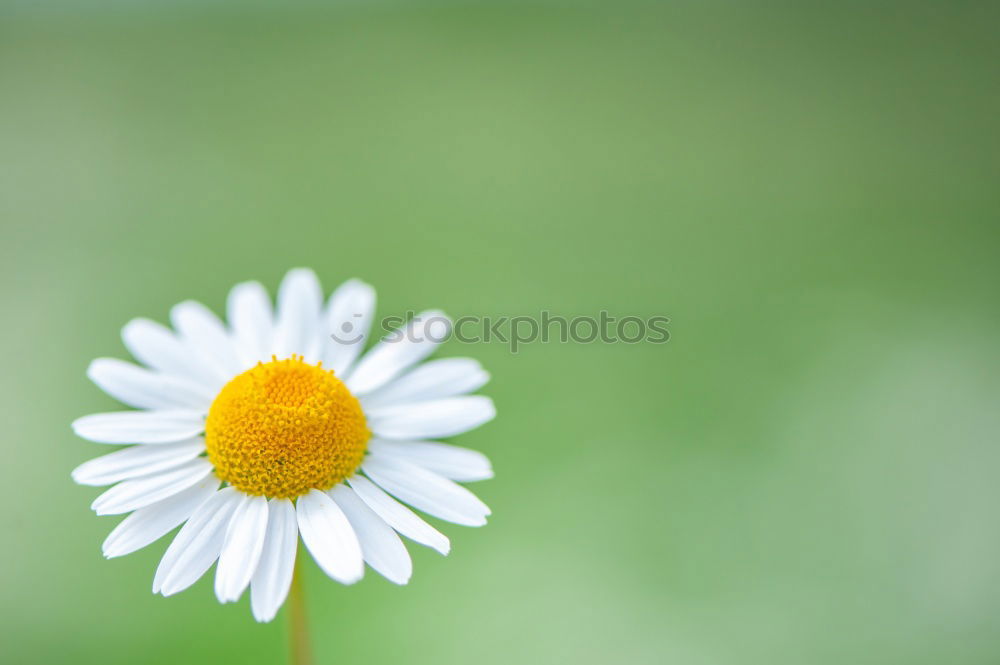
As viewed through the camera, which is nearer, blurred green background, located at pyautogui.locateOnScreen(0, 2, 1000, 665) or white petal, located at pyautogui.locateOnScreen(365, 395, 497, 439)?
white petal, located at pyautogui.locateOnScreen(365, 395, 497, 439)

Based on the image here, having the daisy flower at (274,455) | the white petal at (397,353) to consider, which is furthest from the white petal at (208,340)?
the white petal at (397,353)

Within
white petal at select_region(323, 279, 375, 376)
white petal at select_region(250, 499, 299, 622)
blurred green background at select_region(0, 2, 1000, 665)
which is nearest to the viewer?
white petal at select_region(250, 499, 299, 622)

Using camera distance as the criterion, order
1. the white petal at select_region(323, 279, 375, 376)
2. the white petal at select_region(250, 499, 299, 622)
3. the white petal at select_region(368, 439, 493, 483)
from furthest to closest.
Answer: the white petal at select_region(323, 279, 375, 376)
the white petal at select_region(368, 439, 493, 483)
the white petal at select_region(250, 499, 299, 622)

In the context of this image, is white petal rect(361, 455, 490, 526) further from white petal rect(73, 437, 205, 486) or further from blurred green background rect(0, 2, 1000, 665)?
blurred green background rect(0, 2, 1000, 665)

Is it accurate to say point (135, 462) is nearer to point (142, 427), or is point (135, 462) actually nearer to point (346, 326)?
point (142, 427)

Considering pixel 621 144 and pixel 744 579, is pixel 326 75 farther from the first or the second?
pixel 744 579

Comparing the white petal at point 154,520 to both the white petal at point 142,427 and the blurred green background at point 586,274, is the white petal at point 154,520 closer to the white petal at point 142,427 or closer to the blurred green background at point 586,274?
the white petal at point 142,427

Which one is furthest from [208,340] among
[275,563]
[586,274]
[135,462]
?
[586,274]

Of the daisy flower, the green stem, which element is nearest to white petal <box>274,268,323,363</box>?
the daisy flower
